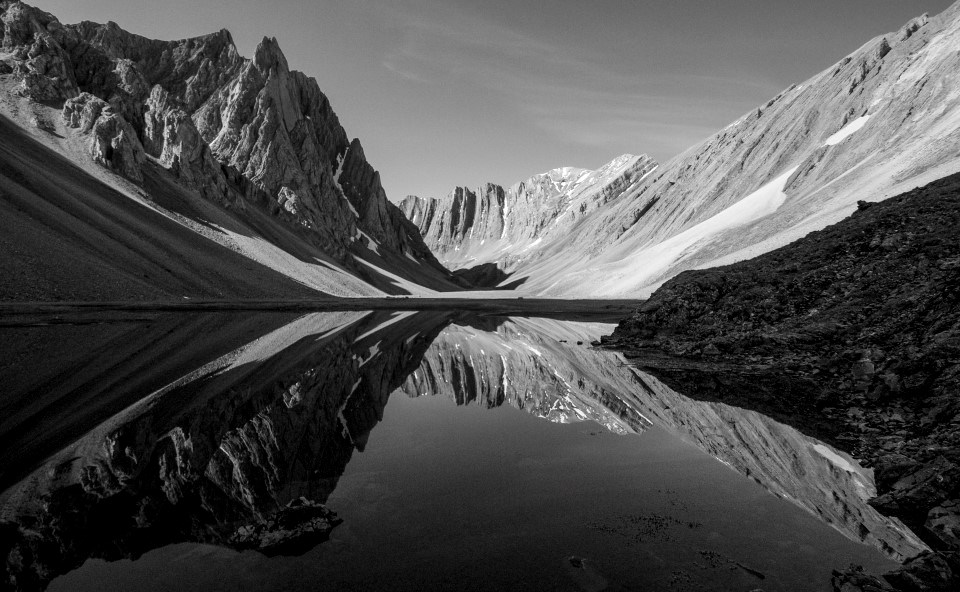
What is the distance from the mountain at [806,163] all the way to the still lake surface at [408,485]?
59379 mm

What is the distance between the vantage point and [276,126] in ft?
484

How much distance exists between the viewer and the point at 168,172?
102 metres

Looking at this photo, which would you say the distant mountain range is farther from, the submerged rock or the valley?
the submerged rock

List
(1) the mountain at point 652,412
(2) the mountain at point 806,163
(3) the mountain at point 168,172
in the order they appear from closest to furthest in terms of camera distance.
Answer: (1) the mountain at point 652,412, (3) the mountain at point 168,172, (2) the mountain at point 806,163

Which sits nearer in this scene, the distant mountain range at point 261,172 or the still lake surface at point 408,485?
the still lake surface at point 408,485

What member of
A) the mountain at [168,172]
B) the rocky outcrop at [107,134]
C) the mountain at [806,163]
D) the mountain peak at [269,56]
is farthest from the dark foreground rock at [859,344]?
the mountain peak at [269,56]

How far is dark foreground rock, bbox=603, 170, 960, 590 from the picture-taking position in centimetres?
1075

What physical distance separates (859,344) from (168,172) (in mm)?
115437

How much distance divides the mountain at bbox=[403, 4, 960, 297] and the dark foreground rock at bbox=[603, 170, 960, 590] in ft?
113

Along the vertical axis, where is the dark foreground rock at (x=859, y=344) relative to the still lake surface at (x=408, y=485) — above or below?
above

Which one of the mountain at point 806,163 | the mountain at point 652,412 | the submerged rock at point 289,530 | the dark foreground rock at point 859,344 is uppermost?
the mountain at point 806,163

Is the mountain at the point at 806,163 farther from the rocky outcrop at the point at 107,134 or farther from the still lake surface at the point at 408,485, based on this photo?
the rocky outcrop at the point at 107,134

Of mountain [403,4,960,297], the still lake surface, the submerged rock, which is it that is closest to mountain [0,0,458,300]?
the still lake surface

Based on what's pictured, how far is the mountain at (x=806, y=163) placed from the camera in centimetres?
6806
